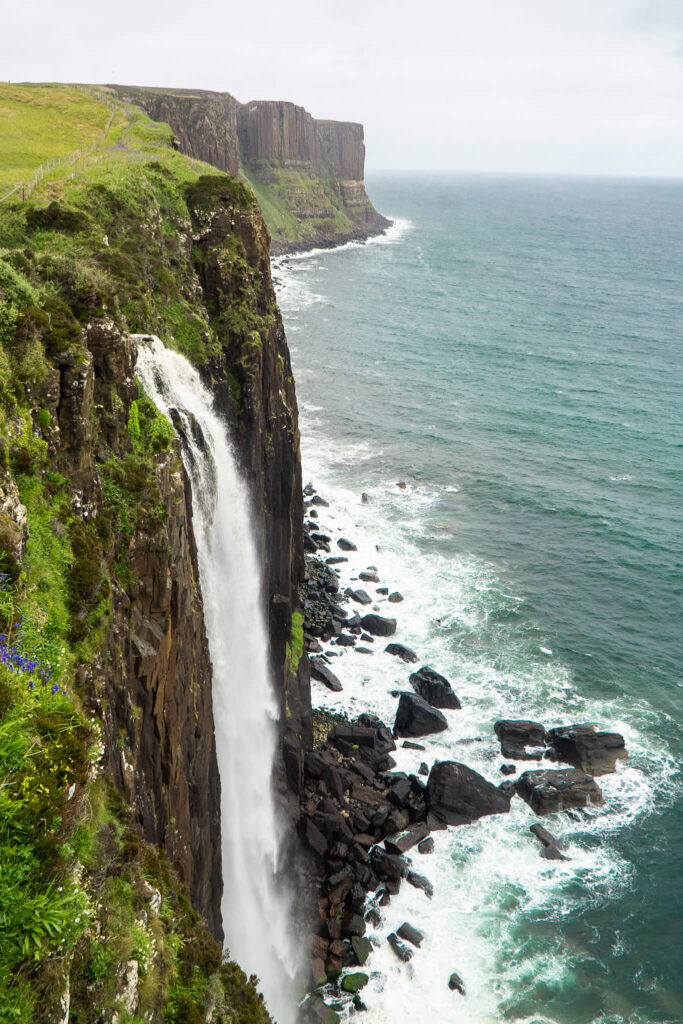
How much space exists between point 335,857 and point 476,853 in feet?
23.3

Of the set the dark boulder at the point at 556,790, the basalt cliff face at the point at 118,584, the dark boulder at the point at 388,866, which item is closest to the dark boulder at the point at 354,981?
the dark boulder at the point at 388,866

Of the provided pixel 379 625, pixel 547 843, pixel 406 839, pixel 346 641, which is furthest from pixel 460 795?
pixel 379 625

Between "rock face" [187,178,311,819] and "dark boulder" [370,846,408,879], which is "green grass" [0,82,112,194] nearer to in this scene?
"rock face" [187,178,311,819]

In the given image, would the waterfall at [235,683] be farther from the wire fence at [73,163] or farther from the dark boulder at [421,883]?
the wire fence at [73,163]

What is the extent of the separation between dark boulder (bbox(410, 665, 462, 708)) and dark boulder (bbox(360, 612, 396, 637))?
17.3ft

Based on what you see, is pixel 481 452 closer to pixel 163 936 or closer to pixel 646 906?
pixel 646 906

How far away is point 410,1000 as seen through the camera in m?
29.6

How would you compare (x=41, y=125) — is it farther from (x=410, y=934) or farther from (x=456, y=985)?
(x=456, y=985)

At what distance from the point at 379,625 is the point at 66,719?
39785 mm

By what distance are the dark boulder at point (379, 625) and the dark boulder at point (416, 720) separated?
8.10 meters

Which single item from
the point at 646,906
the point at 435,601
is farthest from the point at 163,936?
the point at 435,601

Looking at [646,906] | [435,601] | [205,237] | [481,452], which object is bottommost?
[646,906]

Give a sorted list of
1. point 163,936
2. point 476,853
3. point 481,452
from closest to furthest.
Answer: point 163,936
point 476,853
point 481,452

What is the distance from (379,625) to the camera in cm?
5156
